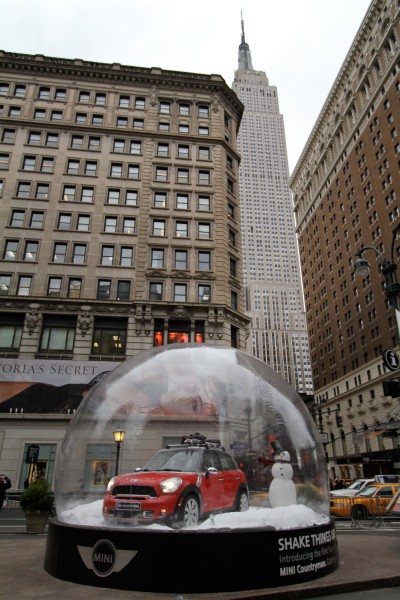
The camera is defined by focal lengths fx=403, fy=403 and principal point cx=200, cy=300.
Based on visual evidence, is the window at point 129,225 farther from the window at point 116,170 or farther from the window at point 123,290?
the window at point 116,170

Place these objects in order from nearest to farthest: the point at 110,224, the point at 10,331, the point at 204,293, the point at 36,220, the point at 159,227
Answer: the point at 10,331 < the point at 204,293 < the point at 36,220 < the point at 110,224 < the point at 159,227

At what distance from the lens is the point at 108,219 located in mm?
34469

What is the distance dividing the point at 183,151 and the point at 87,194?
10378 millimetres

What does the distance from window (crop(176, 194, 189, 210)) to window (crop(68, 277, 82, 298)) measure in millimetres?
11119

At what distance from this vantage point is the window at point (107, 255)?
32656 mm

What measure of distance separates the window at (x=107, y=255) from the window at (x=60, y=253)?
2.95 metres

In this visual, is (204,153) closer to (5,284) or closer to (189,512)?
(5,284)

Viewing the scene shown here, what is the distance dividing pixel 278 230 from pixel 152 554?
645ft

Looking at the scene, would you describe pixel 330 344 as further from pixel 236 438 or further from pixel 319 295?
pixel 236 438

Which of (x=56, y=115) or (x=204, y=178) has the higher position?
(x=56, y=115)

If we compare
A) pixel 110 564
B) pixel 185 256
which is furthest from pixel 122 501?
pixel 185 256

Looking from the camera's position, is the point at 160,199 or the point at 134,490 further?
the point at 160,199

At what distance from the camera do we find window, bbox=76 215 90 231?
33719mm

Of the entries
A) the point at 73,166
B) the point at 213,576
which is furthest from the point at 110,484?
the point at 73,166
